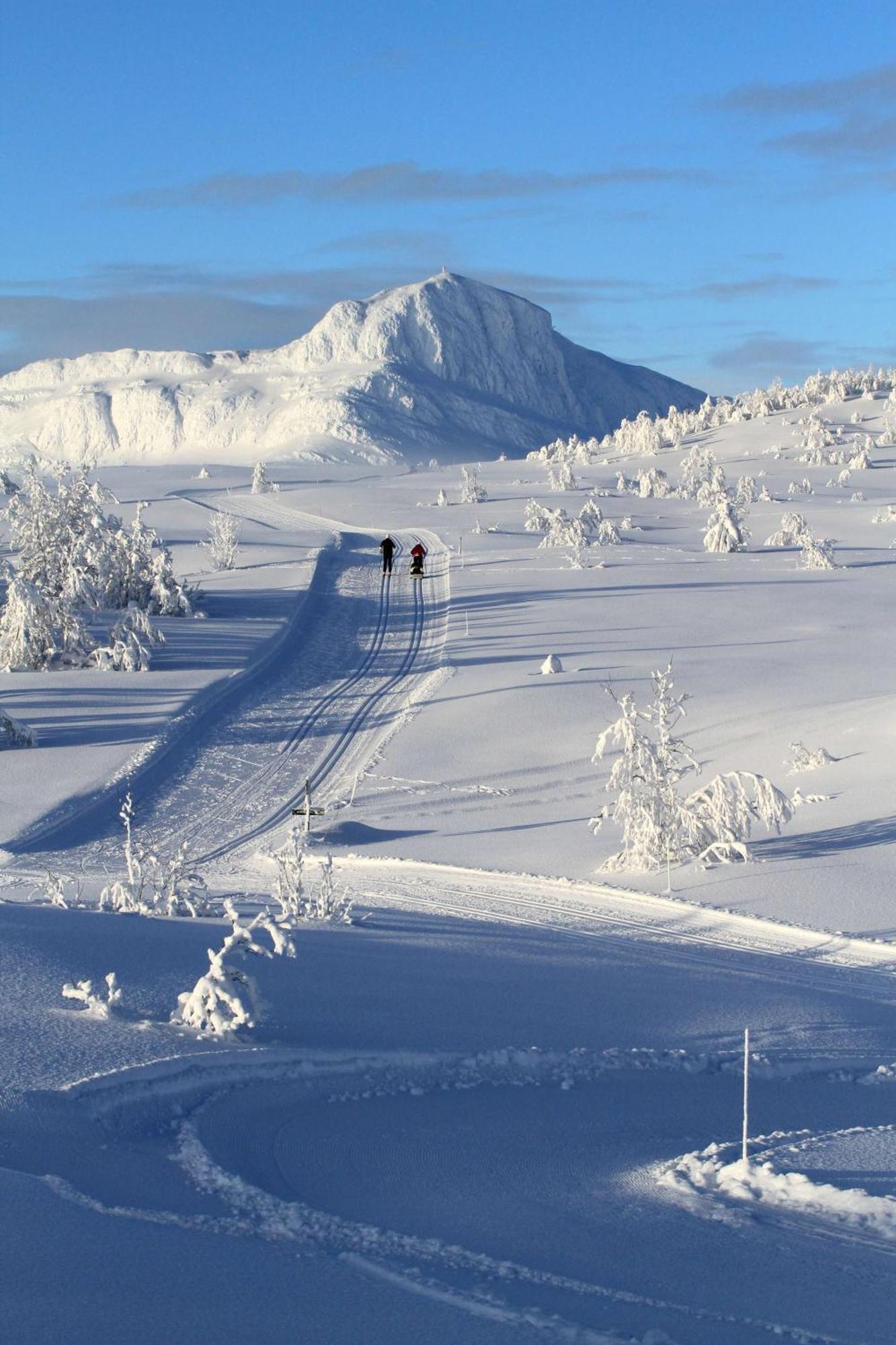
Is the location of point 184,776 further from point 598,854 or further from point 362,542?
point 362,542

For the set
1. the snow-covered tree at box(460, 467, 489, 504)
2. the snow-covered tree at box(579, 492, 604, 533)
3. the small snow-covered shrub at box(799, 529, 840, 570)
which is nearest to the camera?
the small snow-covered shrub at box(799, 529, 840, 570)

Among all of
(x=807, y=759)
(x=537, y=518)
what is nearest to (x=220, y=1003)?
(x=807, y=759)

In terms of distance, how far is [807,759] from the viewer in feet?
61.3

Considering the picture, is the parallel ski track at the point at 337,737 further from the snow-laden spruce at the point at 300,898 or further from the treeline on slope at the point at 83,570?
the treeline on slope at the point at 83,570

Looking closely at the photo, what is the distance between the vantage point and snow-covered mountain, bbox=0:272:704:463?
492ft

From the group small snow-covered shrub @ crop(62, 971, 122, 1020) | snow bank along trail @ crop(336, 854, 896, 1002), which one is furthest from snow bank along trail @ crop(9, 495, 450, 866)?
small snow-covered shrub @ crop(62, 971, 122, 1020)

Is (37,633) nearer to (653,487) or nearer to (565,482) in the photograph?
(653,487)

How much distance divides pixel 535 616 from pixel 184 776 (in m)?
14.7

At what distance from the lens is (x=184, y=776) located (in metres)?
20.6

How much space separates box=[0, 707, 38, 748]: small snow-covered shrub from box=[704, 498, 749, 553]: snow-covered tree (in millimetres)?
30171

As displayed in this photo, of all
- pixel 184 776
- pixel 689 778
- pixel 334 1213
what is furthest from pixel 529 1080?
pixel 184 776

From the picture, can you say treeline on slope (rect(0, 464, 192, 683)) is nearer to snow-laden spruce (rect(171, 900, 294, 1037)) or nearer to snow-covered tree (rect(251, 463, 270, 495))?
snow-laden spruce (rect(171, 900, 294, 1037))

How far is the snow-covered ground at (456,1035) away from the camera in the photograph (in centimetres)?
441

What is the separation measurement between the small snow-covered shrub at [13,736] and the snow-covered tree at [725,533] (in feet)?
99.0
